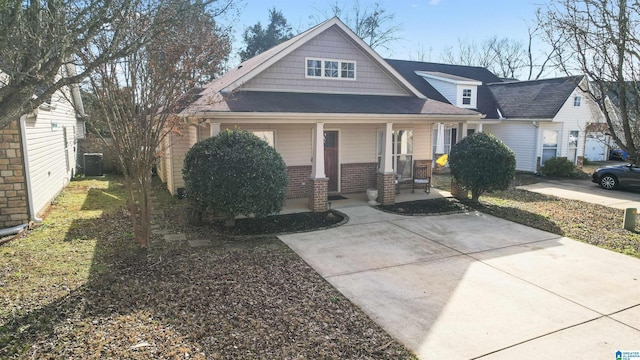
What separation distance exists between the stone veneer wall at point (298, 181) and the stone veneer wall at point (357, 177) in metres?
1.40

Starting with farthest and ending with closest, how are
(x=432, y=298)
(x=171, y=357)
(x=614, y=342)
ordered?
1. (x=432, y=298)
2. (x=614, y=342)
3. (x=171, y=357)

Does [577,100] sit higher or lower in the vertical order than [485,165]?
higher

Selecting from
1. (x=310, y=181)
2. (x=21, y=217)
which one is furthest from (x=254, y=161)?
(x=21, y=217)

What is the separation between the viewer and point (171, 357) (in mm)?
4168

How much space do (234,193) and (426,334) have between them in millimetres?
5221

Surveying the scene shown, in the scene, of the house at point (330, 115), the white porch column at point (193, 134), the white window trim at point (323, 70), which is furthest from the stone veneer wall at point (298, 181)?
the white porch column at point (193, 134)

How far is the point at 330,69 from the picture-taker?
13.3 metres

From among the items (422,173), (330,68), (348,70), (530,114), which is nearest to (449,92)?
(530,114)

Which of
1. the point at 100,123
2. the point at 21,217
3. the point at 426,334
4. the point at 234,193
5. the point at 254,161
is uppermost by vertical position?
the point at 100,123

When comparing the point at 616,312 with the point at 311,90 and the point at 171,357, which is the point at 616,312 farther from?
the point at 311,90

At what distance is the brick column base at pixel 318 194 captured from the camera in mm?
11016

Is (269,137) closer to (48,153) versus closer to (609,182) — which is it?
(48,153)

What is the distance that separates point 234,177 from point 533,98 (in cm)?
1936

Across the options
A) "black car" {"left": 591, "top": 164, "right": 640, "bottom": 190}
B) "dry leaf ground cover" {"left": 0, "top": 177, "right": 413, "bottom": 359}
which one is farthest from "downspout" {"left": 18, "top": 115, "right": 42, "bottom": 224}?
"black car" {"left": 591, "top": 164, "right": 640, "bottom": 190}
